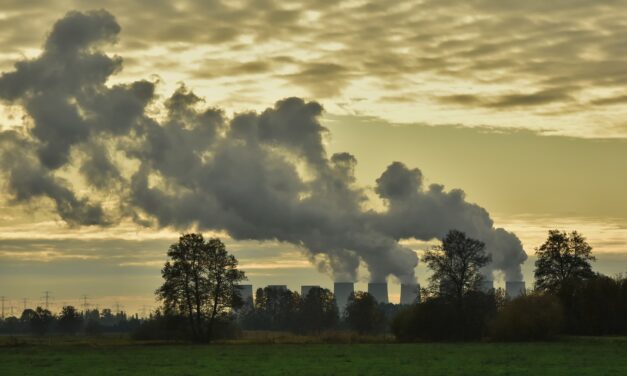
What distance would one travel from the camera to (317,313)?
18250 cm

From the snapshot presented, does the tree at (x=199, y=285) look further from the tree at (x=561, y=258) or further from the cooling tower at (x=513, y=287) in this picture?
the cooling tower at (x=513, y=287)

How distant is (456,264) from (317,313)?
77.6m

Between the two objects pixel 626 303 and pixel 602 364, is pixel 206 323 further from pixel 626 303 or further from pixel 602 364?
pixel 602 364

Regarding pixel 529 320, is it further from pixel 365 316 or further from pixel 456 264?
pixel 365 316

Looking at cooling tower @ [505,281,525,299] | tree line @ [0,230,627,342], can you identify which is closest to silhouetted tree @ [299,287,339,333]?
cooling tower @ [505,281,525,299]

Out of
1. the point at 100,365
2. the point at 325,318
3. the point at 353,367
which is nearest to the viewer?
the point at 353,367

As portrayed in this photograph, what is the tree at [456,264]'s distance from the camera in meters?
107

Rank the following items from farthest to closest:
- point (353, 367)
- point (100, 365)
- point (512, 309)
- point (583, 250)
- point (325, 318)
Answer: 1. point (325, 318)
2. point (583, 250)
3. point (512, 309)
4. point (100, 365)
5. point (353, 367)

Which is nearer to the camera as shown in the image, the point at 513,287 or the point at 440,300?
the point at 440,300

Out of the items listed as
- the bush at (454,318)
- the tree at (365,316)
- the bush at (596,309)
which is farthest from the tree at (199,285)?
the tree at (365,316)

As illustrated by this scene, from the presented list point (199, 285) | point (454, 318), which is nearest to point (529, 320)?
point (454, 318)

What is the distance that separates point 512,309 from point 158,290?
128ft

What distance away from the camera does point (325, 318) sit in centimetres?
18050

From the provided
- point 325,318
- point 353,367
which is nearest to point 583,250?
point 325,318
